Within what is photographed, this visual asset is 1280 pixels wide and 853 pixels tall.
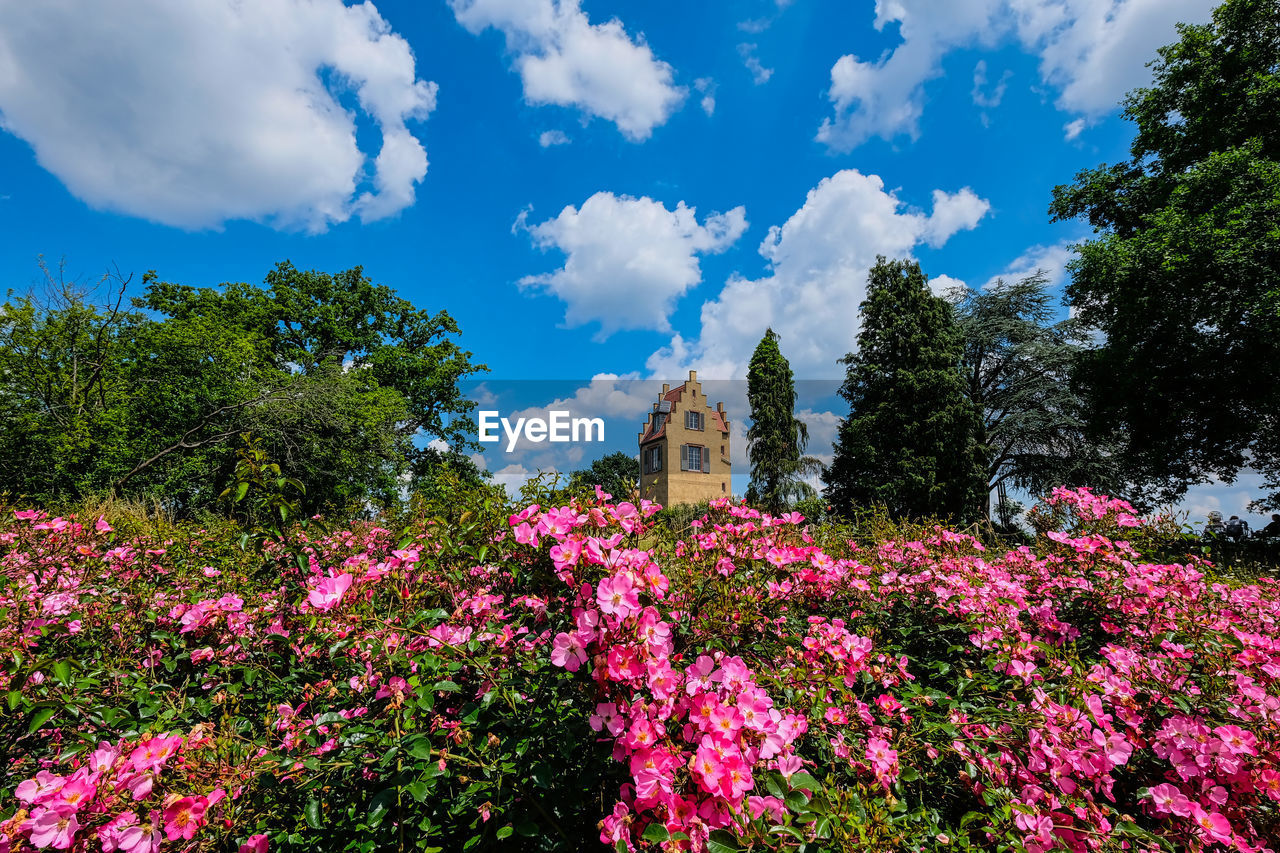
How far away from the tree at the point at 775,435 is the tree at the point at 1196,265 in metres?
8.97

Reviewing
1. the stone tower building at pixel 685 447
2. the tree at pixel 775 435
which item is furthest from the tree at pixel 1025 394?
the stone tower building at pixel 685 447

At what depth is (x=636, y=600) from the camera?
1.34 m

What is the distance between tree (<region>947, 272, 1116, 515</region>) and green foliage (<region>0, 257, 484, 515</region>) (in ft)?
67.0

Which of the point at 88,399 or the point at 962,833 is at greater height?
the point at 88,399

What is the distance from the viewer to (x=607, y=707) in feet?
4.42

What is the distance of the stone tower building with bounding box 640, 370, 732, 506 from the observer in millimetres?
30344

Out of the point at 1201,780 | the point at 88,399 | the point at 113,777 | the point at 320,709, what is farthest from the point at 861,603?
the point at 88,399

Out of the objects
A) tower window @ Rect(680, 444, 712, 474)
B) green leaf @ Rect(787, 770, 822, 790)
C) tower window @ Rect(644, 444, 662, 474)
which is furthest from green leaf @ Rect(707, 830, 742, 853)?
tower window @ Rect(644, 444, 662, 474)

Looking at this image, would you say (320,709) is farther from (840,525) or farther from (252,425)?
(252,425)

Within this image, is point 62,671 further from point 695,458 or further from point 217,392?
point 695,458

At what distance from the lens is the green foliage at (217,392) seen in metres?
13.5

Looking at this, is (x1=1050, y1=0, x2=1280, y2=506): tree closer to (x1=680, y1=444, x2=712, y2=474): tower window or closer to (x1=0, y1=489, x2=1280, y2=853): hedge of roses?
(x1=0, y1=489, x2=1280, y2=853): hedge of roses

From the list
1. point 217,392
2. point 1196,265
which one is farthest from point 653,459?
point 1196,265

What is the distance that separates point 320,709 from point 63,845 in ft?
2.91
